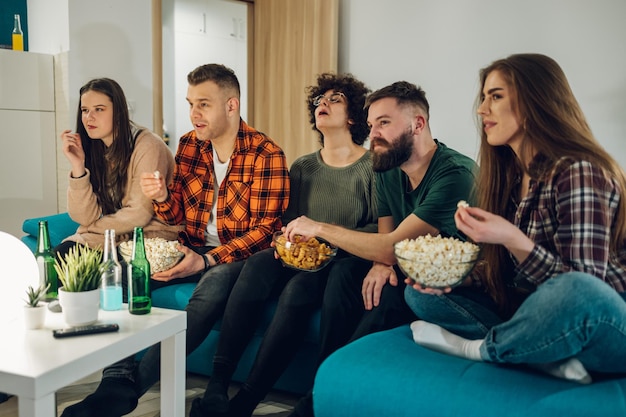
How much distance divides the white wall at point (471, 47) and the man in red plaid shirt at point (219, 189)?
169 centimetres

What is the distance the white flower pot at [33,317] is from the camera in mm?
1653

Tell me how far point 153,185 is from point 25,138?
168cm

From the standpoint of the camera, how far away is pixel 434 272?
5.48 ft

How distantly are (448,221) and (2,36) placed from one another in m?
3.26

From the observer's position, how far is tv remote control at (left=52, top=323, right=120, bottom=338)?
1586 mm

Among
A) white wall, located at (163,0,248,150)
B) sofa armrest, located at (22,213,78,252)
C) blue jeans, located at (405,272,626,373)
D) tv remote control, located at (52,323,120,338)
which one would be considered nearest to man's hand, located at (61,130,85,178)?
sofa armrest, located at (22,213,78,252)

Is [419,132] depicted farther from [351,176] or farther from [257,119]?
[257,119]

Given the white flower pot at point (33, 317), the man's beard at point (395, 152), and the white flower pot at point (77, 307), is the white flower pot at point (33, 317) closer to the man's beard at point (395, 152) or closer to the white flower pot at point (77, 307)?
the white flower pot at point (77, 307)

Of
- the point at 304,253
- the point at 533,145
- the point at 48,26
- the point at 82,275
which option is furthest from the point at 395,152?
the point at 48,26

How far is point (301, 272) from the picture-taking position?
2193mm

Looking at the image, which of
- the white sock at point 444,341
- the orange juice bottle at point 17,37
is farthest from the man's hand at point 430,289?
the orange juice bottle at point 17,37

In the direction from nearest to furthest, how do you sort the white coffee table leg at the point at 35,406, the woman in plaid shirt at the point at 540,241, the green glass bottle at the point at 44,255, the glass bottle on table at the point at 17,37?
the white coffee table leg at the point at 35,406
the woman in plaid shirt at the point at 540,241
the green glass bottle at the point at 44,255
the glass bottle on table at the point at 17,37

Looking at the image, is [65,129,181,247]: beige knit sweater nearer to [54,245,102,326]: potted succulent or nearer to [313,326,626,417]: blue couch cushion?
[54,245,102,326]: potted succulent

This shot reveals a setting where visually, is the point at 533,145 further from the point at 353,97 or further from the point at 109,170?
the point at 109,170
